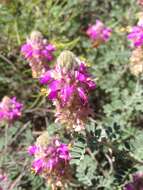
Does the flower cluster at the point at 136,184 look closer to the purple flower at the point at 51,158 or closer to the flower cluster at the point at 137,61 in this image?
the purple flower at the point at 51,158

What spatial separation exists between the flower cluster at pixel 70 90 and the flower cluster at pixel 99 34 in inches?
74.5

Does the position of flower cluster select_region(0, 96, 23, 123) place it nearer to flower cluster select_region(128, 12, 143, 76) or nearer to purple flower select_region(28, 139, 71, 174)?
flower cluster select_region(128, 12, 143, 76)

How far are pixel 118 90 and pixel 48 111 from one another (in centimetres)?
57

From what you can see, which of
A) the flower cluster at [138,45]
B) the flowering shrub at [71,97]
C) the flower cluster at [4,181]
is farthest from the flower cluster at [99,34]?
the flower cluster at [4,181]

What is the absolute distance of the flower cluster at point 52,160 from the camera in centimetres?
229

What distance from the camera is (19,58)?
13.7ft

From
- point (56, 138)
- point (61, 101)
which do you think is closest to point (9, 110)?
point (56, 138)

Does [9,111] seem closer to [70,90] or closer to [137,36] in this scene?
[137,36]

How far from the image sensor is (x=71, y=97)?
2100 millimetres

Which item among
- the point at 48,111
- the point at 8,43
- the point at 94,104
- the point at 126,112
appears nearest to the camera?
the point at 126,112

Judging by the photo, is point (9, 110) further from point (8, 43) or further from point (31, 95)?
point (8, 43)

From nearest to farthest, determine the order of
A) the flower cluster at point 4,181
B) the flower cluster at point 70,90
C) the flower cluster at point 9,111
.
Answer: the flower cluster at point 70,90
the flower cluster at point 4,181
the flower cluster at point 9,111

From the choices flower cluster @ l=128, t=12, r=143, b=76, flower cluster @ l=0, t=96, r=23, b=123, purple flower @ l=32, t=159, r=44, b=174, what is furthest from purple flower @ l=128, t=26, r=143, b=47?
purple flower @ l=32, t=159, r=44, b=174

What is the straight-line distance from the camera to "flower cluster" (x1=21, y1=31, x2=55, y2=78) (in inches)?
125
